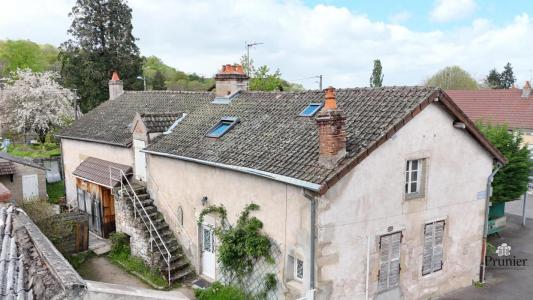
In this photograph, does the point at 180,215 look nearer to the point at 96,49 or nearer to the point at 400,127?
the point at 400,127

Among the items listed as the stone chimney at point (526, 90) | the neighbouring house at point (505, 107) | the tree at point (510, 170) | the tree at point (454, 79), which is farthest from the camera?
the tree at point (454, 79)

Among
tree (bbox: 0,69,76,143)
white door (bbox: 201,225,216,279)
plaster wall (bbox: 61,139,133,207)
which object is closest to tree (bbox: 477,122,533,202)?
white door (bbox: 201,225,216,279)

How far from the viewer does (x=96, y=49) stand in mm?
38250

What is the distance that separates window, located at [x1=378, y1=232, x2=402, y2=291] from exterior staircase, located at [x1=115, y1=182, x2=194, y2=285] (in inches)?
284

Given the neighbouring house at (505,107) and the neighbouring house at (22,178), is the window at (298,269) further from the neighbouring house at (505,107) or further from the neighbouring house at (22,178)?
the neighbouring house at (505,107)

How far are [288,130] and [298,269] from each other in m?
4.45

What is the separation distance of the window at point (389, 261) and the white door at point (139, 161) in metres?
10.8

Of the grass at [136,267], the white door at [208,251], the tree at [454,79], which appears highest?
the tree at [454,79]

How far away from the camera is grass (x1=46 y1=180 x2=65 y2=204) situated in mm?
27042

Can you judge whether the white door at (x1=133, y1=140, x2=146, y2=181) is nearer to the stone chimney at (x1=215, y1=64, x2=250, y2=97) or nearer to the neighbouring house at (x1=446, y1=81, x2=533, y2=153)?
the stone chimney at (x1=215, y1=64, x2=250, y2=97)

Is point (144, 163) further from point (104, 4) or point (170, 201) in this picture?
point (104, 4)

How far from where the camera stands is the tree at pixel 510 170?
19.2m

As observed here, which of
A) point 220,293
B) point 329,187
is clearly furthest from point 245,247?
point 329,187

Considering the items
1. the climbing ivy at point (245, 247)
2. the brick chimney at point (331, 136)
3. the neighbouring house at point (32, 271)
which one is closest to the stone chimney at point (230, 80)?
the climbing ivy at point (245, 247)
